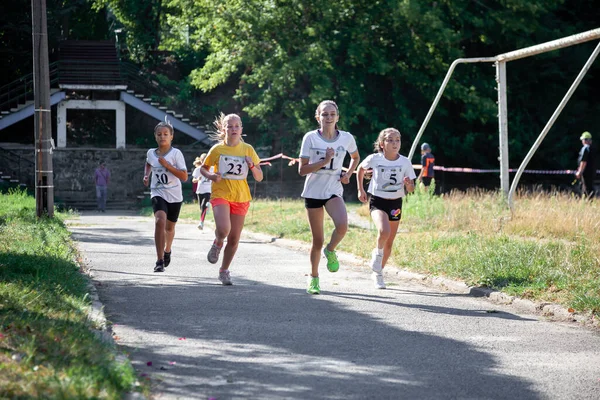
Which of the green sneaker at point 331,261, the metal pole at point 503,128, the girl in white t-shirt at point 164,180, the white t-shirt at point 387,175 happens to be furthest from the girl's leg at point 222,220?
the metal pole at point 503,128

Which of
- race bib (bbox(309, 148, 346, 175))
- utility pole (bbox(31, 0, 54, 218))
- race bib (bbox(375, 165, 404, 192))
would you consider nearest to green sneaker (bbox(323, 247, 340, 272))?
race bib (bbox(309, 148, 346, 175))

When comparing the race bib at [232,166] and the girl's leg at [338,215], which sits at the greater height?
the race bib at [232,166]

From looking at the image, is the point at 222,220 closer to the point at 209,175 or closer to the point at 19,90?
the point at 209,175

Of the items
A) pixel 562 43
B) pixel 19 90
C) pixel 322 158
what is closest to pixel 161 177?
pixel 322 158

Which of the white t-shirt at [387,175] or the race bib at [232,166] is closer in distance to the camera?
the race bib at [232,166]

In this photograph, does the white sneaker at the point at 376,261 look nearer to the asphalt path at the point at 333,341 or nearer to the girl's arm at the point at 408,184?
the asphalt path at the point at 333,341

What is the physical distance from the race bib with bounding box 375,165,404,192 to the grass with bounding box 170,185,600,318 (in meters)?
1.42

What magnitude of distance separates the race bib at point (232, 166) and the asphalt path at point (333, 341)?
1.30 meters

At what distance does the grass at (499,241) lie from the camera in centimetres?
1025

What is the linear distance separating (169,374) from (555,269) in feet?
19.4

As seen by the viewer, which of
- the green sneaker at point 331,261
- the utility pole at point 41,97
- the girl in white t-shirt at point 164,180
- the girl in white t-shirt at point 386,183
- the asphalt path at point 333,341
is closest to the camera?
the asphalt path at point 333,341

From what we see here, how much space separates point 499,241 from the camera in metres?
13.3

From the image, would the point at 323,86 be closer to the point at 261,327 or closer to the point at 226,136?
the point at 226,136

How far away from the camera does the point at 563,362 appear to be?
22.8ft
